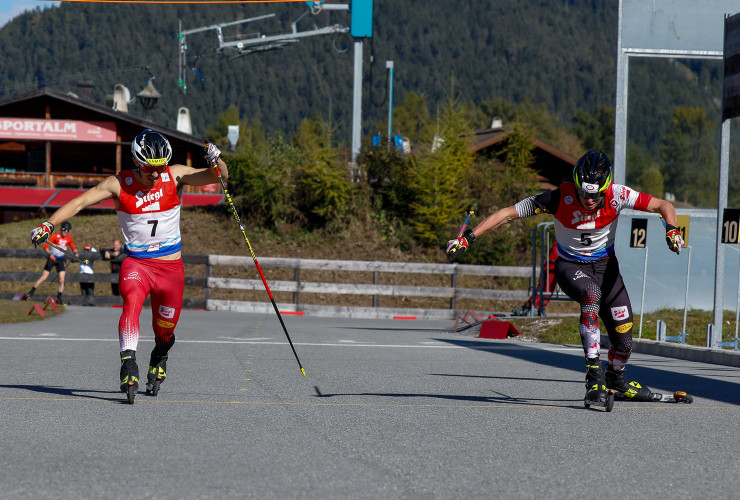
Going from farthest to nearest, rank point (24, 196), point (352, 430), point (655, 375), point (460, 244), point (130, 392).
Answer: point (24, 196)
point (655, 375)
point (460, 244)
point (130, 392)
point (352, 430)

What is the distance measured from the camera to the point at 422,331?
57.0 feet

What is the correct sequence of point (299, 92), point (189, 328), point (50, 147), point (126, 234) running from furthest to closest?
point (299, 92) < point (50, 147) < point (189, 328) < point (126, 234)

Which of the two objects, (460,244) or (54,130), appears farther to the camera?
(54,130)

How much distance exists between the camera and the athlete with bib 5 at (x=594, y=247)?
757 cm

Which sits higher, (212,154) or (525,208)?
(212,154)

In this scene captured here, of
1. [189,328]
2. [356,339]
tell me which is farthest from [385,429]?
[189,328]

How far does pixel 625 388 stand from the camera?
7887 mm

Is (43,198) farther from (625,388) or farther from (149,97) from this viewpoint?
(625,388)

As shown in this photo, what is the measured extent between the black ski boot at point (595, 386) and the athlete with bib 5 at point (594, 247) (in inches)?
1.9

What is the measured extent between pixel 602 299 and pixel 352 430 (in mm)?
2709

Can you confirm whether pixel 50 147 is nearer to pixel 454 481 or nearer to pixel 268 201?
pixel 268 201

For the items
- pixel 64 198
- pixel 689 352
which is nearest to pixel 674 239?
pixel 689 352

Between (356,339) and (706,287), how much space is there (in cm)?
770

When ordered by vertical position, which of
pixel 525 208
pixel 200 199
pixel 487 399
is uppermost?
pixel 200 199
